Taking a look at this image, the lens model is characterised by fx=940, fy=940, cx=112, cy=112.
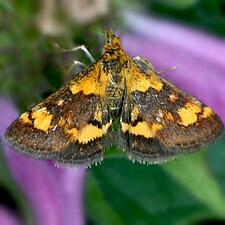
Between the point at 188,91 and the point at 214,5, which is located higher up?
the point at 214,5

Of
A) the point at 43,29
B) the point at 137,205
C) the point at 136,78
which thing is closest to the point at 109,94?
the point at 136,78

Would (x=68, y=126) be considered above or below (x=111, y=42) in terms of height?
below

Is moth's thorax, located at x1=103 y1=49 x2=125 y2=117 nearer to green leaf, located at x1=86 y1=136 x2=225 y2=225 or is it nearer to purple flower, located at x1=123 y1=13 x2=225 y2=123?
purple flower, located at x1=123 y1=13 x2=225 y2=123

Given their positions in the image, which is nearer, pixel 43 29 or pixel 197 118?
pixel 197 118

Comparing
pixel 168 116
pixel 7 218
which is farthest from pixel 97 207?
pixel 168 116

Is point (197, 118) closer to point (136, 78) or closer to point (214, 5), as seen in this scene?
point (136, 78)

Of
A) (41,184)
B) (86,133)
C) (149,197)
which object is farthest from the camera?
(149,197)

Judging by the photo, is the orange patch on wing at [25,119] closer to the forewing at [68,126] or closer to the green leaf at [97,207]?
the forewing at [68,126]

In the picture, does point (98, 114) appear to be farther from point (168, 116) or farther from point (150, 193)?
point (150, 193)
